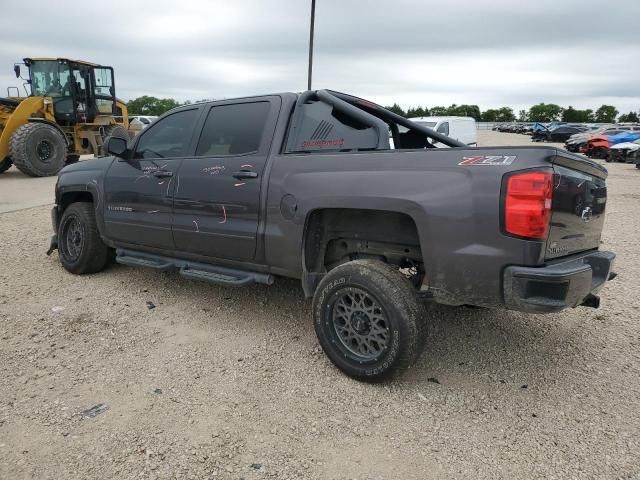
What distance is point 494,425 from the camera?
271cm

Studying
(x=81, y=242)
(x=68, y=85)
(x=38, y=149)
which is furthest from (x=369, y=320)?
(x=68, y=85)

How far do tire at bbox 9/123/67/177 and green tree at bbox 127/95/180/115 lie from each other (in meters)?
60.7

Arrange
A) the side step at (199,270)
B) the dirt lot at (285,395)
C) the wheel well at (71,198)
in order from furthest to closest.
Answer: the wheel well at (71,198) → the side step at (199,270) → the dirt lot at (285,395)

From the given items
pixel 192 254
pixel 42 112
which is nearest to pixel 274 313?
pixel 192 254

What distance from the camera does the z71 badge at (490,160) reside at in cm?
258

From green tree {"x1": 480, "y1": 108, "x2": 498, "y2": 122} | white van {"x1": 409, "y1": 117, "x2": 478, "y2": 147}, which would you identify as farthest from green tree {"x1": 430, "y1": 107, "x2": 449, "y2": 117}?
white van {"x1": 409, "y1": 117, "x2": 478, "y2": 147}

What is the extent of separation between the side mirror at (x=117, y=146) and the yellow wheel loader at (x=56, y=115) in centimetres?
869

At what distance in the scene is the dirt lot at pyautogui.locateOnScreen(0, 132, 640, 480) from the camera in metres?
2.40

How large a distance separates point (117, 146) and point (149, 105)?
75.1m

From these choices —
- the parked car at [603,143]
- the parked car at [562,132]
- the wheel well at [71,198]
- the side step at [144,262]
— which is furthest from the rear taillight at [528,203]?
the parked car at [562,132]

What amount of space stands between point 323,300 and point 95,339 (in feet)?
5.89

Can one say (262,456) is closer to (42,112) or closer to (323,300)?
(323,300)

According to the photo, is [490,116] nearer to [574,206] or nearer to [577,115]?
[577,115]

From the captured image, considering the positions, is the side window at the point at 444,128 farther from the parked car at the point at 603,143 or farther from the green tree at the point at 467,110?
the green tree at the point at 467,110
